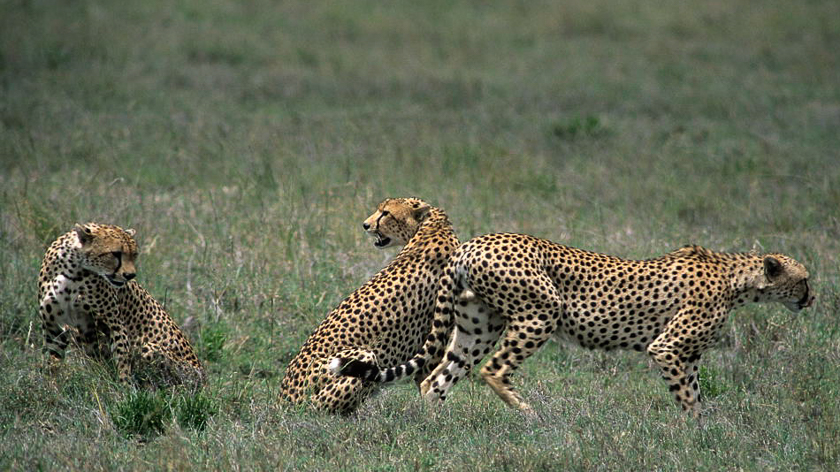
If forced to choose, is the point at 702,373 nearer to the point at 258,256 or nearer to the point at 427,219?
the point at 427,219

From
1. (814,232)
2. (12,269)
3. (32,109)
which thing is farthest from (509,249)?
(32,109)

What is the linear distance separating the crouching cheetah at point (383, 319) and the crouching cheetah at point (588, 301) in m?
0.11

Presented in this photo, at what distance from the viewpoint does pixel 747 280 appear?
509 centimetres

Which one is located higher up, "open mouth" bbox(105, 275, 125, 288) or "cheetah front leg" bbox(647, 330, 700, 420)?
"open mouth" bbox(105, 275, 125, 288)

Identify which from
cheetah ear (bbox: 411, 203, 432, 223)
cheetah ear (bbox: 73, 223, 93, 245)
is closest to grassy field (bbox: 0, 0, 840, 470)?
cheetah ear (bbox: 73, 223, 93, 245)

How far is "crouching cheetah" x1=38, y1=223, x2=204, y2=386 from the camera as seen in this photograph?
468 cm

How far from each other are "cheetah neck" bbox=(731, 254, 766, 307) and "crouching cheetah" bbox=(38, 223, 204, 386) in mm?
2486

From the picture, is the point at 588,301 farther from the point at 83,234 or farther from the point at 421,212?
the point at 83,234

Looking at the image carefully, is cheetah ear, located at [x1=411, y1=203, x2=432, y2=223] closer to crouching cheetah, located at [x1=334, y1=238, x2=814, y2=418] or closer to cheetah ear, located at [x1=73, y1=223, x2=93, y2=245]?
crouching cheetah, located at [x1=334, y1=238, x2=814, y2=418]

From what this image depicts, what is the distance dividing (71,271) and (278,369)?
4.51 ft

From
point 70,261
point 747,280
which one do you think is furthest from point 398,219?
point 747,280

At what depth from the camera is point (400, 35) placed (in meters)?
14.5

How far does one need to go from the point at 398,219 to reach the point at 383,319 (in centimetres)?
71

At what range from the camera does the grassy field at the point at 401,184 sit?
173 inches
